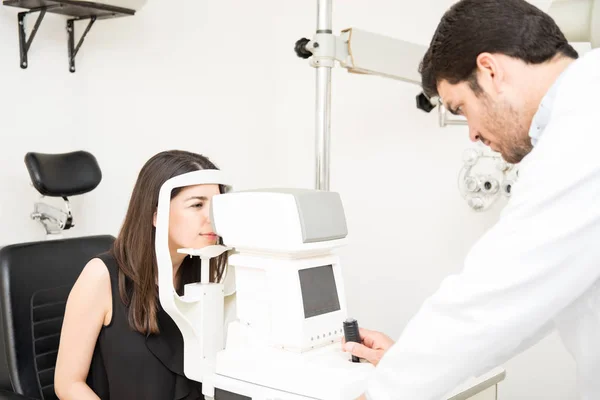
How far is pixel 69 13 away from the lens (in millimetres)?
2441

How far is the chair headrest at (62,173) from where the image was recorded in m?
2.14

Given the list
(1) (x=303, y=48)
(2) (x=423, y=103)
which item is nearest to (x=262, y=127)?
(2) (x=423, y=103)

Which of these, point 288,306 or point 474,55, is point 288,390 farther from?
point 474,55

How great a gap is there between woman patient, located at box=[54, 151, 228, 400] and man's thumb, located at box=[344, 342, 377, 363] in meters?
0.47

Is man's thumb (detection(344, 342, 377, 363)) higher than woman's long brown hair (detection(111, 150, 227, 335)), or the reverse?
woman's long brown hair (detection(111, 150, 227, 335))

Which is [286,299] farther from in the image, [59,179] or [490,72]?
[59,179]

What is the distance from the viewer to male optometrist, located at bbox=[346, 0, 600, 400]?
3.43ft

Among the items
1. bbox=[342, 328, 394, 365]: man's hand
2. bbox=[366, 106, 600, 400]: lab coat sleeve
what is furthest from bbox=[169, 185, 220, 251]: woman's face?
bbox=[366, 106, 600, 400]: lab coat sleeve

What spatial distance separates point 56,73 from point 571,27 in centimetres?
181

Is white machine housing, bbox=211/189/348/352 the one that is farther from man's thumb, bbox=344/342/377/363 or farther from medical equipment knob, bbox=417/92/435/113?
medical equipment knob, bbox=417/92/435/113

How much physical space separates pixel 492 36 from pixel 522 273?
418 millimetres

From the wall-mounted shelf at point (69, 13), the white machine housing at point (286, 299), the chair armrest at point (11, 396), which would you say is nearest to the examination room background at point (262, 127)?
the wall-mounted shelf at point (69, 13)

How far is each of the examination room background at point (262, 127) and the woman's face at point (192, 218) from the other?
37.3 inches

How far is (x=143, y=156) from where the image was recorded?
2.83 metres
